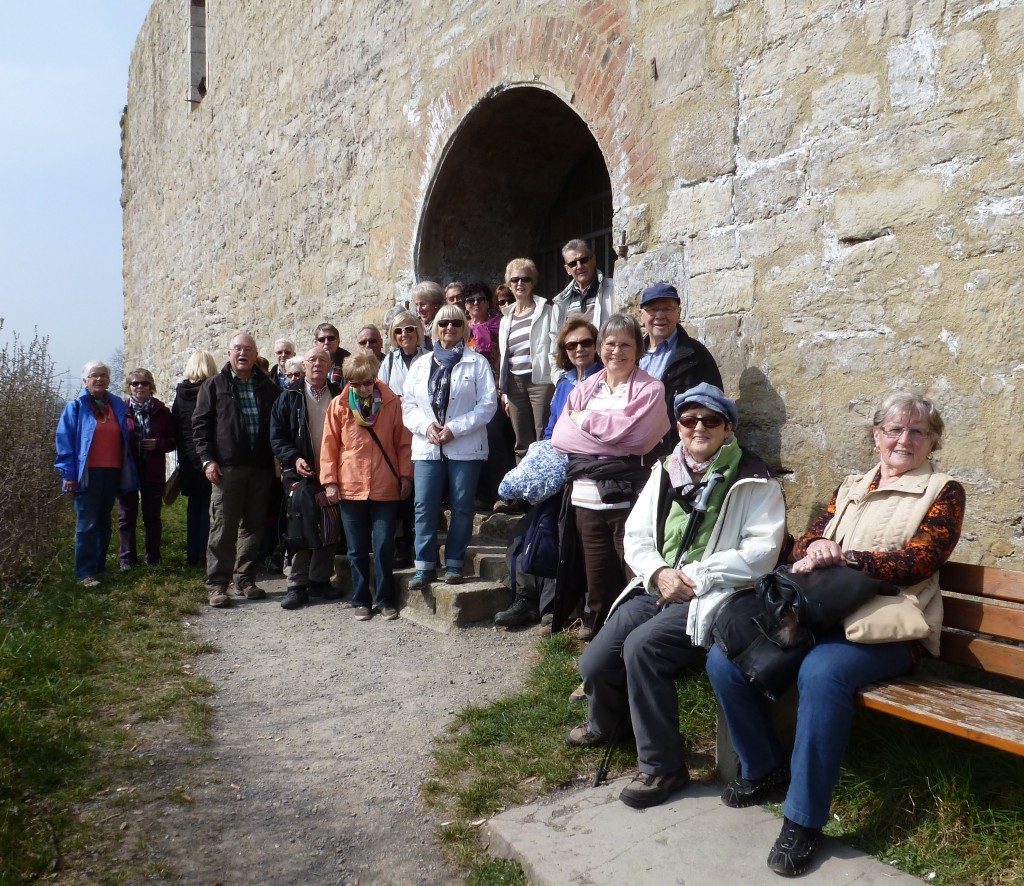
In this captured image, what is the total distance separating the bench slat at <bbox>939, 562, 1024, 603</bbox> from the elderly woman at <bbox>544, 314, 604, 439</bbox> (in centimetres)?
202

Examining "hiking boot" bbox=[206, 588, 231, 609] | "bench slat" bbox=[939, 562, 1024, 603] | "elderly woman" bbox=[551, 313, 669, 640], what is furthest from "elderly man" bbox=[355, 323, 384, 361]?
"bench slat" bbox=[939, 562, 1024, 603]

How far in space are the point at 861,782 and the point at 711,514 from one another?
964 mm

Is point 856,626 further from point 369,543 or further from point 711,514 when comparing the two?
point 369,543

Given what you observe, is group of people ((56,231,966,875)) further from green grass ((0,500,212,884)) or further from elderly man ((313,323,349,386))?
green grass ((0,500,212,884))

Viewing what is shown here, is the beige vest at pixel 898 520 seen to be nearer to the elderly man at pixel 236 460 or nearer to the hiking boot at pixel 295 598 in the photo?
the hiking boot at pixel 295 598

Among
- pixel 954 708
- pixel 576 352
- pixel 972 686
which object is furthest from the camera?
pixel 576 352

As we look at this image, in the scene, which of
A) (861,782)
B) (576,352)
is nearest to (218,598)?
(576,352)

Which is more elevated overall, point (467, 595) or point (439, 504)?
point (439, 504)

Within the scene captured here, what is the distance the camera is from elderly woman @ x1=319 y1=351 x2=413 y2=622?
497 centimetres

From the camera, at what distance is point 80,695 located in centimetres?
386

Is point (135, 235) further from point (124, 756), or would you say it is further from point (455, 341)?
point (124, 756)

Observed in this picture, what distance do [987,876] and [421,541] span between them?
3238mm

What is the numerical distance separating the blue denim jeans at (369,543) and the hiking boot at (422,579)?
0.61 feet

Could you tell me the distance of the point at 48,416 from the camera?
7.51 metres
